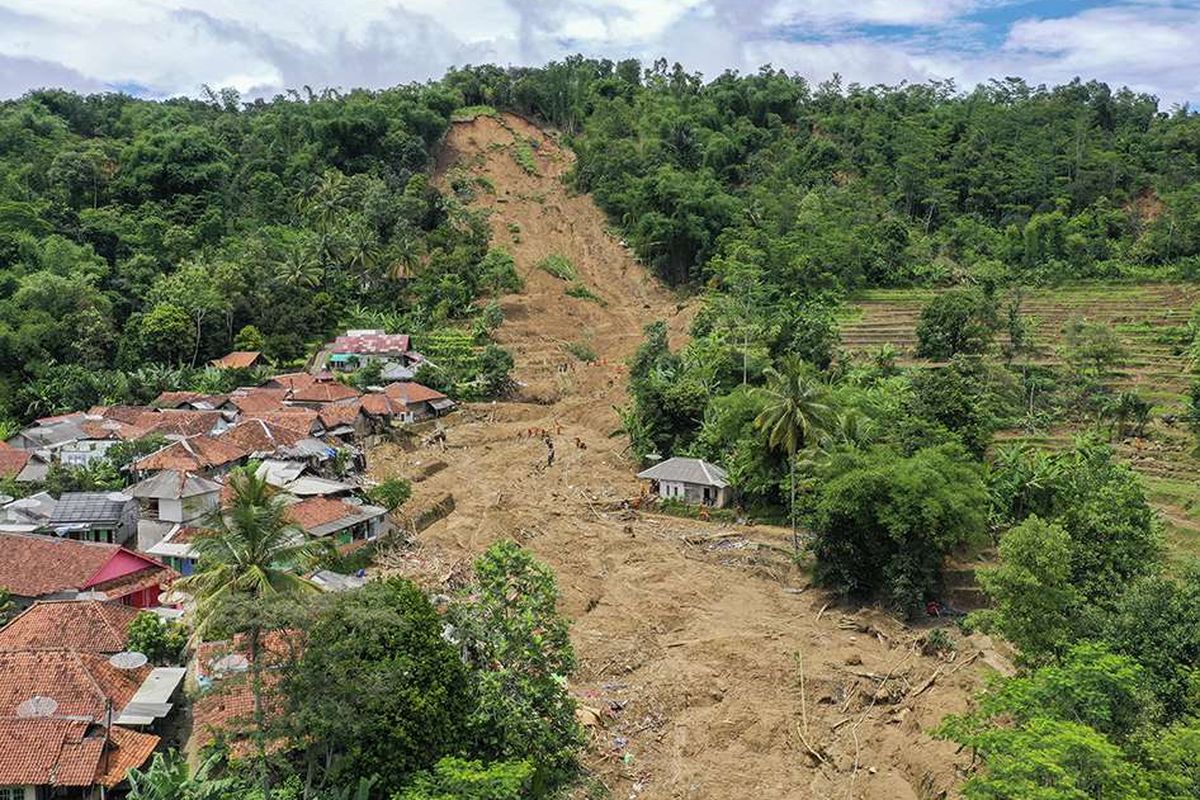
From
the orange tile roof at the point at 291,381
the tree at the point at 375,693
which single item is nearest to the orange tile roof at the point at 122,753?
the tree at the point at 375,693

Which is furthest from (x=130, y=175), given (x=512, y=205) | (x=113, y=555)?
(x=113, y=555)

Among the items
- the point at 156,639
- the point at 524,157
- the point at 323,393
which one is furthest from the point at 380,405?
the point at 524,157

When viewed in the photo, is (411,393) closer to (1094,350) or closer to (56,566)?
(56,566)

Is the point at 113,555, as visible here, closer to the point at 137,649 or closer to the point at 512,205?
the point at 137,649

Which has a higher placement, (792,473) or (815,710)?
(792,473)

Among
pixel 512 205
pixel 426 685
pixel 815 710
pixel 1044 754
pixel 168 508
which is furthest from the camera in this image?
pixel 512 205

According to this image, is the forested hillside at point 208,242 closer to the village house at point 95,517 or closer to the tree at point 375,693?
the village house at point 95,517

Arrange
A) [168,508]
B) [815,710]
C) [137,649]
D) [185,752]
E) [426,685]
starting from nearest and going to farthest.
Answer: [426,685]
[185,752]
[137,649]
[815,710]
[168,508]
